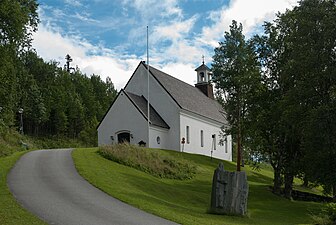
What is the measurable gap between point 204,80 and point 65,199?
1917 inches

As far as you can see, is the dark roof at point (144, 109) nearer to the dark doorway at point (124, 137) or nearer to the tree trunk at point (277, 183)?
the dark doorway at point (124, 137)

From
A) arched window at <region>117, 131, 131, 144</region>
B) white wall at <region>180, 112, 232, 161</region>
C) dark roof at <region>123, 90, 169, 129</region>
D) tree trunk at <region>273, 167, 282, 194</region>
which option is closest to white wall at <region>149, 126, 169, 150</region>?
dark roof at <region>123, 90, 169, 129</region>

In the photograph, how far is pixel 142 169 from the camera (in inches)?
1133

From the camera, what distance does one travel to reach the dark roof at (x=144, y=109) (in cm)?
4225

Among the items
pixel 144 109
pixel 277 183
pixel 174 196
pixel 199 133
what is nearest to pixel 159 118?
pixel 144 109

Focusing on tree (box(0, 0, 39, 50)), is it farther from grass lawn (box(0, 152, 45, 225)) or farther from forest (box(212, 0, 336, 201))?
forest (box(212, 0, 336, 201))

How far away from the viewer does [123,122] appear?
42.6 meters

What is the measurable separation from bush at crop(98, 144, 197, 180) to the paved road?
4994 millimetres

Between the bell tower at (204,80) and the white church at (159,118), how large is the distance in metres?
7.43

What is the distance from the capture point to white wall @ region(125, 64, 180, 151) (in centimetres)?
4525

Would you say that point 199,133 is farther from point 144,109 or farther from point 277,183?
point 277,183

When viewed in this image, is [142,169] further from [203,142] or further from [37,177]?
[203,142]

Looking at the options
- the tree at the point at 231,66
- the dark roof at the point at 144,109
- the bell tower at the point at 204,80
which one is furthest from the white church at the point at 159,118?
the bell tower at the point at 204,80

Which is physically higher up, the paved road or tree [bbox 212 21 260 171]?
tree [bbox 212 21 260 171]
